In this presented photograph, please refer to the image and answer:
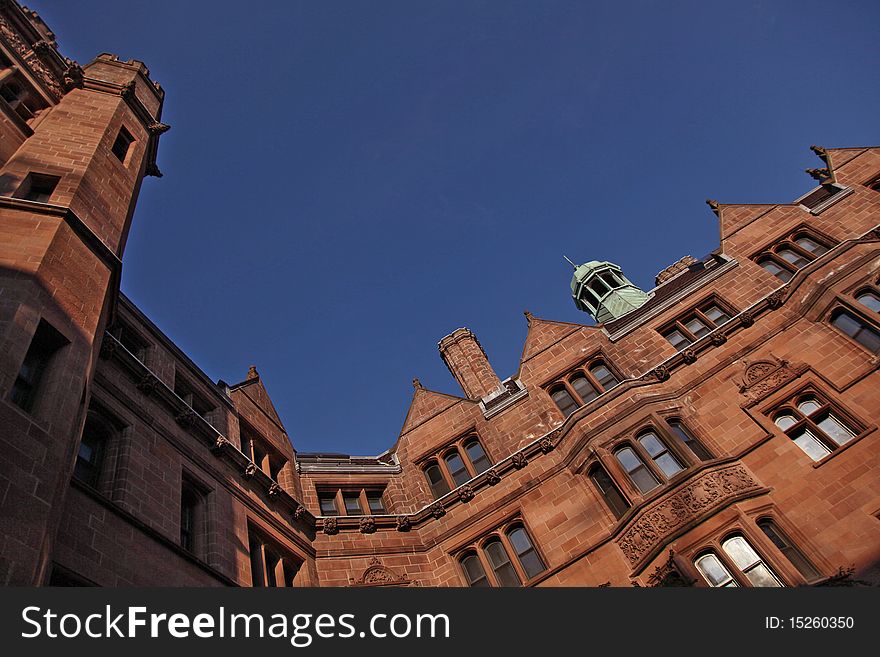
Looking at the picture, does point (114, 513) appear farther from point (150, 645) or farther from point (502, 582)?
point (502, 582)

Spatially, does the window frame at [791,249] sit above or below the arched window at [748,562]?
above

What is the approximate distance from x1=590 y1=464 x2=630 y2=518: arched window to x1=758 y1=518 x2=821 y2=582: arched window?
3.30 m

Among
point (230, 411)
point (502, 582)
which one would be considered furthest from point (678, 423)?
point (230, 411)

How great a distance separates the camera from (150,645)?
26.5 feet

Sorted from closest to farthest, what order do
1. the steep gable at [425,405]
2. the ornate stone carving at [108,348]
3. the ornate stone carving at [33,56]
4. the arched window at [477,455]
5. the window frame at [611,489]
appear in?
the ornate stone carving at [108,348]
the window frame at [611,489]
the ornate stone carving at [33,56]
the arched window at [477,455]
the steep gable at [425,405]

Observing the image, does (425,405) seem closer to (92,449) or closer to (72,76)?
(92,449)

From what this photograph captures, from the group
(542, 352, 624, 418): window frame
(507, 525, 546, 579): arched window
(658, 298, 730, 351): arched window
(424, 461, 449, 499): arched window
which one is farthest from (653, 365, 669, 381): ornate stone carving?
(424, 461, 449, 499): arched window

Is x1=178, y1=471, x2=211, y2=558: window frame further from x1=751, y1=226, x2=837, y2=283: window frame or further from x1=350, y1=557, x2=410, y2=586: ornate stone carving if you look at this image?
x1=751, y1=226, x2=837, y2=283: window frame

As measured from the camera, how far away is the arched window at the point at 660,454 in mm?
18922

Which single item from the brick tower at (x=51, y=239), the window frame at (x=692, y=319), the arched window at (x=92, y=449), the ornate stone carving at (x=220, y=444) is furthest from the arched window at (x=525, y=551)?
the brick tower at (x=51, y=239)

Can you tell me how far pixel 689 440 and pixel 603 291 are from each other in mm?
26927

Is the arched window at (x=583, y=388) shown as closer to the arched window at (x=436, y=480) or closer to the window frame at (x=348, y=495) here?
the arched window at (x=436, y=480)

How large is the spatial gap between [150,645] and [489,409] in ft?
56.3

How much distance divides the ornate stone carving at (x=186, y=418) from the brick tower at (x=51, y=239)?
9.78 feet
